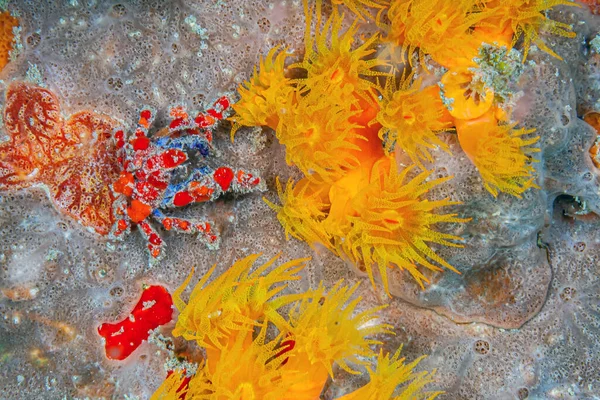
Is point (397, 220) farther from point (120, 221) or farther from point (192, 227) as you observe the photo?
point (120, 221)

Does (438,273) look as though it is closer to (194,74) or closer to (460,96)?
(460,96)

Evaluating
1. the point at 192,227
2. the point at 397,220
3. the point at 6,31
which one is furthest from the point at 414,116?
the point at 6,31

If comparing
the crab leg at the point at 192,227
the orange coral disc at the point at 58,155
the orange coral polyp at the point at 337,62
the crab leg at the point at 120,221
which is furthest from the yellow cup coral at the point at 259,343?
the orange coral polyp at the point at 337,62

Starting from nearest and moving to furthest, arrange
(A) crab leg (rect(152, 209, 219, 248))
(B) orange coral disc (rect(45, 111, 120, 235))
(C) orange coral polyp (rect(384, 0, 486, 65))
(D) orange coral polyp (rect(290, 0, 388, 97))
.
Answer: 1. (C) orange coral polyp (rect(384, 0, 486, 65))
2. (D) orange coral polyp (rect(290, 0, 388, 97))
3. (B) orange coral disc (rect(45, 111, 120, 235))
4. (A) crab leg (rect(152, 209, 219, 248))

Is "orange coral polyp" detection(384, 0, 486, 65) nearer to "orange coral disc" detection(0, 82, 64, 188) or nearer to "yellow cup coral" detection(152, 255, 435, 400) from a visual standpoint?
"yellow cup coral" detection(152, 255, 435, 400)

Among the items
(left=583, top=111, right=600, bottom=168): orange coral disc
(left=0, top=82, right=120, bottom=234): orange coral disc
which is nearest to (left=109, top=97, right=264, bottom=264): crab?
(left=0, top=82, right=120, bottom=234): orange coral disc

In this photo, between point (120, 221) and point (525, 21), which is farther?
point (120, 221)

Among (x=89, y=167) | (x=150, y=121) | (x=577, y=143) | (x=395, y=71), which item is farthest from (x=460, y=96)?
(x=89, y=167)
